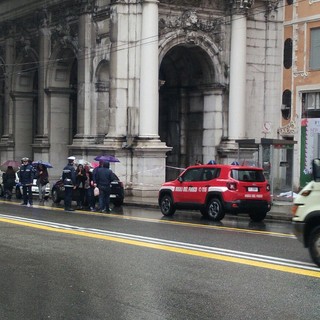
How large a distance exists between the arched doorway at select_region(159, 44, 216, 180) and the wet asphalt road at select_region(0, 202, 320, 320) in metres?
18.2

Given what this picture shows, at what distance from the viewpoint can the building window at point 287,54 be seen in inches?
1287

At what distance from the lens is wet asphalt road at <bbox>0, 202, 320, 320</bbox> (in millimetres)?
7641

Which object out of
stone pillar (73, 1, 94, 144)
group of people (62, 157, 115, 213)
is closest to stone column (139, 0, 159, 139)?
stone pillar (73, 1, 94, 144)

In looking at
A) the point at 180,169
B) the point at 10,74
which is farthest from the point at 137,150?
the point at 10,74

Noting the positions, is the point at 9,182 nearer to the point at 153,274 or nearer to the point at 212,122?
the point at 212,122

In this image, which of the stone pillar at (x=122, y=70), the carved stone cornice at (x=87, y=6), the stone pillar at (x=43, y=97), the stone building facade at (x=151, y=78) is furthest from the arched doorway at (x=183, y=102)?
the stone pillar at (x=43, y=97)

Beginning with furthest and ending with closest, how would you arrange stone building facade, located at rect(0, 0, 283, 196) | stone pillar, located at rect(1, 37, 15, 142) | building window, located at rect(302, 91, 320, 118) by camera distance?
stone pillar, located at rect(1, 37, 15, 142)
building window, located at rect(302, 91, 320, 118)
stone building facade, located at rect(0, 0, 283, 196)

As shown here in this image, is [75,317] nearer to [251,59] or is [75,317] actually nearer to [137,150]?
[137,150]

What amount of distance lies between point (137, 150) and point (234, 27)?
777 cm

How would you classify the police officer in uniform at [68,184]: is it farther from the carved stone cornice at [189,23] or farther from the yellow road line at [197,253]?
the carved stone cornice at [189,23]

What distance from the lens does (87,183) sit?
23719 mm

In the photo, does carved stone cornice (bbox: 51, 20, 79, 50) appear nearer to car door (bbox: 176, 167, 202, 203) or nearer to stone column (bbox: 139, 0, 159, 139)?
stone column (bbox: 139, 0, 159, 139)

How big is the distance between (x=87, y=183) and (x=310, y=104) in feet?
40.7

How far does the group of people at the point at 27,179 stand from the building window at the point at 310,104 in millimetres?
11935
